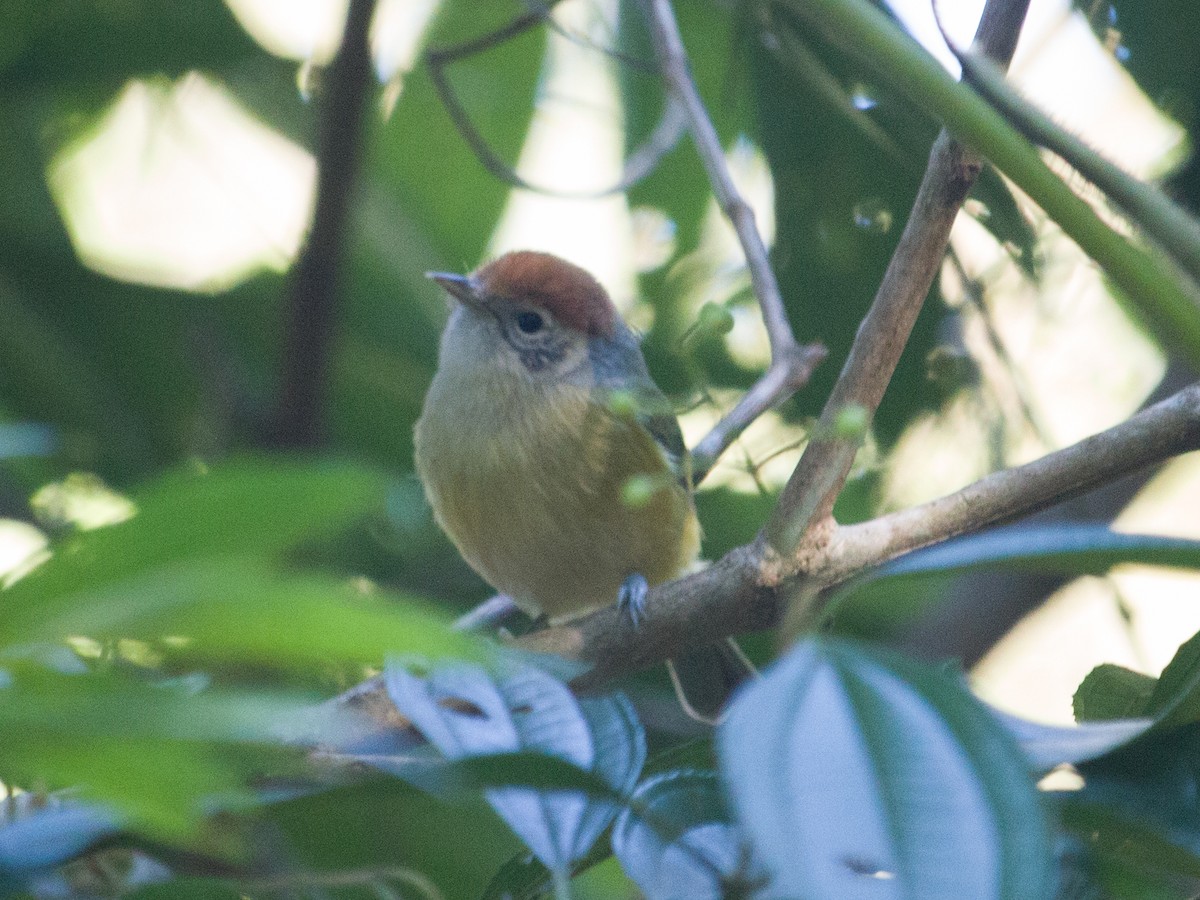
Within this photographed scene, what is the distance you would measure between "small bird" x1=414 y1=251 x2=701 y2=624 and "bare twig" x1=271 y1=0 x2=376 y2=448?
1.12ft

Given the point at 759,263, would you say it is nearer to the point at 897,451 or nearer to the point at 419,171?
the point at 897,451

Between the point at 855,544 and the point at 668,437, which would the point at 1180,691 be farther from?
the point at 668,437

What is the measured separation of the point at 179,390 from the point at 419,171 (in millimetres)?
1067

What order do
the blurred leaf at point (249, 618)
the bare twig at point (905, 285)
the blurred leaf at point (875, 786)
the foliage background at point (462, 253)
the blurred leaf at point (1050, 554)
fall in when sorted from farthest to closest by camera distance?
1. the foliage background at point (462, 253)
2. the bare twig at point (905, 285)
3. the blurred leaf at point (1050, 554)
4. the blurred leaf at point (875, 786)
5. the blurred leaf at point (249, 618)

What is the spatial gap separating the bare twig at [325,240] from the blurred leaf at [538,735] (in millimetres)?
1615

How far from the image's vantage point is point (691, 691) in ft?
10.3

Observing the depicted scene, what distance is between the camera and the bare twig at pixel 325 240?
2.99 meters

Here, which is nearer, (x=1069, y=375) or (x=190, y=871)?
(x=190, y=871)

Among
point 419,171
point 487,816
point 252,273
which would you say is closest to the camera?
point 487,816

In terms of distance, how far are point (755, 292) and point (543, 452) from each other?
0.92 meters

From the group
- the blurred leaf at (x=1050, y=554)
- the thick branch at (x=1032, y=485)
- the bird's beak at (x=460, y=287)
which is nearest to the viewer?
the blurred leaf at (x=1050, y=554)

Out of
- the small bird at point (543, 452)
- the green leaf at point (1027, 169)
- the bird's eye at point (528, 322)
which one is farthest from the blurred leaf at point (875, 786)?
the bird's eye at point (528, 322)

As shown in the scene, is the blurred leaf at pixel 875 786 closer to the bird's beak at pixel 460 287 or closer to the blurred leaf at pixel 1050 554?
the blurred leaf at pixel 1050 554

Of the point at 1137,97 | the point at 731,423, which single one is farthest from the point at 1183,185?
the point at 731,423
